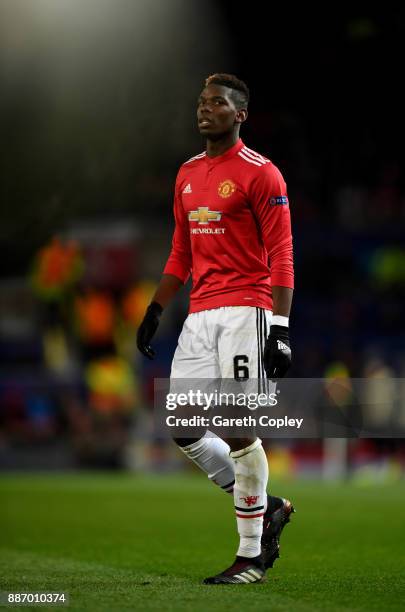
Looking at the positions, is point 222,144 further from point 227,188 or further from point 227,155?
point 227,188

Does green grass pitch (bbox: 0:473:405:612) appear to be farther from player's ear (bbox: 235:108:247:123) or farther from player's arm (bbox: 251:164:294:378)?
player's ear (bbox: 235:108:247:123)

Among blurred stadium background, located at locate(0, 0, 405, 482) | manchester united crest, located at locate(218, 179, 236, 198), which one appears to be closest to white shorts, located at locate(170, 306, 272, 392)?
manchester united crest, located at locate(218, 179, 236, 198)

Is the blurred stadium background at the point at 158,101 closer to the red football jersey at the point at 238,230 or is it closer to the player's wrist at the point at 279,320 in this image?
the red football jersey at the point at 238,230

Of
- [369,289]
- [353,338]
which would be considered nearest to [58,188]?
[353,338]

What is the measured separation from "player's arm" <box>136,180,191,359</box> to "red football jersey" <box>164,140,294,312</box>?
18 centimetres

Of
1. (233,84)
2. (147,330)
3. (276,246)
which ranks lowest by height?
(147,330)

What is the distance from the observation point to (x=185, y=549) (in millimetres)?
7645

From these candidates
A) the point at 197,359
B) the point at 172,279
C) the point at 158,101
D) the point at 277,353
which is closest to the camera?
the point at 277,353

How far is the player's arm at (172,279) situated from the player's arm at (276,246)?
0.51m

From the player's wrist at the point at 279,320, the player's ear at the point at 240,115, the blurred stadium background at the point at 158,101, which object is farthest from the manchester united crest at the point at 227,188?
the blurred stadium background at the point at 158,101

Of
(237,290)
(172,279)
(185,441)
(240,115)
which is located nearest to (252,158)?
(240,115)

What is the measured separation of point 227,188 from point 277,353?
0.84m

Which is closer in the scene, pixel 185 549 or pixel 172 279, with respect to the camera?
pixel 172 279

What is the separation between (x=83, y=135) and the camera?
39.1 feet
